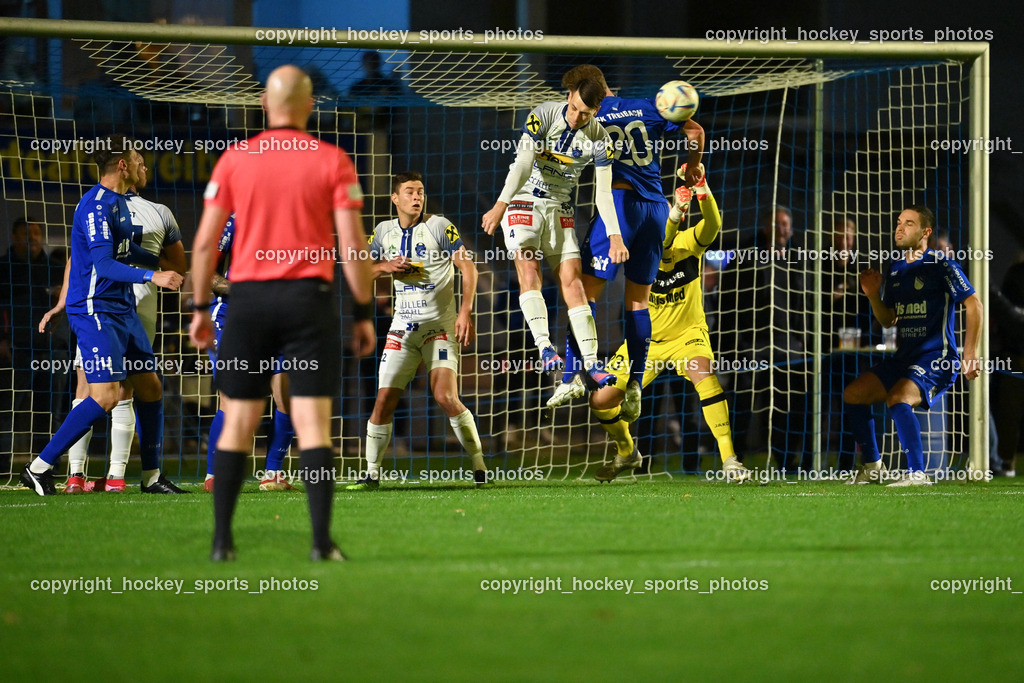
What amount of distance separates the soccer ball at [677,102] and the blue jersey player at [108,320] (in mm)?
3573

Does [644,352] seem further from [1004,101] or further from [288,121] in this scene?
[1004,101]

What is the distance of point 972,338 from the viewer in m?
8.35

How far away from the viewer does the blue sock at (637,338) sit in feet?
26.9

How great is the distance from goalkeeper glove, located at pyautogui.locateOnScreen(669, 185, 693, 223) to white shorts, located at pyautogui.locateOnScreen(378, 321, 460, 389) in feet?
6.20

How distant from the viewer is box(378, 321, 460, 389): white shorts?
26.8 ft

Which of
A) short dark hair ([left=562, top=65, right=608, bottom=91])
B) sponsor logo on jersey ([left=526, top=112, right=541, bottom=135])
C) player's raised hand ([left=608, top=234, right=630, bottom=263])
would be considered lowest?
player's raised hand ([left=608, top=234, right=630, bottom=263])

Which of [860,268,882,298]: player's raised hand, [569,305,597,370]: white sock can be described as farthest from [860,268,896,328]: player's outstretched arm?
[569,305,597,370]: white sock

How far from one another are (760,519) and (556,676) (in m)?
3.34

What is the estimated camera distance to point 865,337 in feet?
38.3

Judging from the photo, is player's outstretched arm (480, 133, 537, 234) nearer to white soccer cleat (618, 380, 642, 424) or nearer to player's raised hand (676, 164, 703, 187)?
player's raised hand (676, 164, 703, 187)

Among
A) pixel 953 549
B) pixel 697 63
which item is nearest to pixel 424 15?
pixel 697 63

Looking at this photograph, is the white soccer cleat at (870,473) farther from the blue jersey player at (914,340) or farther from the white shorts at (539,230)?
the white shorts at (539,230)

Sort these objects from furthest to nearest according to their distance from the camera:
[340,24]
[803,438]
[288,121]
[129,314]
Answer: [340,24]
[803,438]
[129,314]
[288,121]

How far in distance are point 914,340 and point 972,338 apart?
403 millimetres
